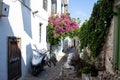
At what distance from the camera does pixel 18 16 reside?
10758 millimetres

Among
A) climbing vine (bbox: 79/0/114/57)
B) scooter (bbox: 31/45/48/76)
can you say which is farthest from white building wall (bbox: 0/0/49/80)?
climbing vine (bbox: 79/0/114/57)

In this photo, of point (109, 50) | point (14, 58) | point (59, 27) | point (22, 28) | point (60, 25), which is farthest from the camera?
point (60, 25)

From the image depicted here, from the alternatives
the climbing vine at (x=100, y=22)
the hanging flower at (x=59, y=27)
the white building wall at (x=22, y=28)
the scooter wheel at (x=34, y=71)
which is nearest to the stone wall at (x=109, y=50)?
the climbing vine at (x=100, y=22)

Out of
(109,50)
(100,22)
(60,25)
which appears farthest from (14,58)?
(60,25)

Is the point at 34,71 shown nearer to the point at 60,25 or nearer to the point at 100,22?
the point at 100,22

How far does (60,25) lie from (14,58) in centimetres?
1063

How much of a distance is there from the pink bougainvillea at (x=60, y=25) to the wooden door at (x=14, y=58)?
878 cm

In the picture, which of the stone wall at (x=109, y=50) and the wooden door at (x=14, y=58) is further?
the wooden door at (x=14, y=58)

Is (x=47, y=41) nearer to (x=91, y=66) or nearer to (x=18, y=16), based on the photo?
(x=18, y=16)

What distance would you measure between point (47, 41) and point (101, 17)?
10724mm

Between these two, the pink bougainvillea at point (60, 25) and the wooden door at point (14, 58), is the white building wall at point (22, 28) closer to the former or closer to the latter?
the wooden door at point (14, 58)

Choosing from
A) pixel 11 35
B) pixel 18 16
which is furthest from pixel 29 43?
pixel 11 35

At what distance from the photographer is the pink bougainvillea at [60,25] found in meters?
19.8

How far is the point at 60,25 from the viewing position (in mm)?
20547
